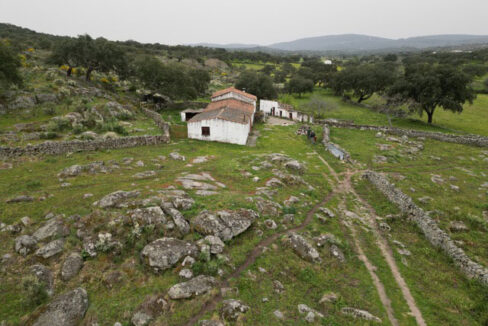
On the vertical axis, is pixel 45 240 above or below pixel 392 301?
above

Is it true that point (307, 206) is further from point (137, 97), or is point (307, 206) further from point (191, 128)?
point (137, 97)

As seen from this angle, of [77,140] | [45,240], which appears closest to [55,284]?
[45,240]

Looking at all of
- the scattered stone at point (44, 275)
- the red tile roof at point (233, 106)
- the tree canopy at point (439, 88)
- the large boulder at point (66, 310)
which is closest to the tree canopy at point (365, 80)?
the tree canopy at point (439, 88)

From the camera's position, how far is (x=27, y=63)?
174 feet

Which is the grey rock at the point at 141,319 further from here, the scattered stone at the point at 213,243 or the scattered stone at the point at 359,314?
the scattered stone at the point at 359,314

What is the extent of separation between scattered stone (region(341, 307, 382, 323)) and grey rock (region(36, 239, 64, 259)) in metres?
14.1

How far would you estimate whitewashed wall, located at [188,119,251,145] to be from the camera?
1404 inches

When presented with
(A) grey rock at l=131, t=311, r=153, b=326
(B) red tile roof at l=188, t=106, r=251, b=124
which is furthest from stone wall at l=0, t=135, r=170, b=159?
(A) grey rock at l=131, t=311, r=153, b=326

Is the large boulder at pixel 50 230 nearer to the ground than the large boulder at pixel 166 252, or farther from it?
farther from it

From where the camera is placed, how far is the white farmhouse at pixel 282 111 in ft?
182

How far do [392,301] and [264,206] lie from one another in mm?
8906

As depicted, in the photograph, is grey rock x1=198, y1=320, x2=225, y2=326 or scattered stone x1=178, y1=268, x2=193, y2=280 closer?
grey rock x1=198, y1=320, x2=225, y2=326

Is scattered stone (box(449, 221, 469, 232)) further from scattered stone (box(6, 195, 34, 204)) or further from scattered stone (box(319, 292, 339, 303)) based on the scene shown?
scattered stone (box(6, 195, 34, 204))

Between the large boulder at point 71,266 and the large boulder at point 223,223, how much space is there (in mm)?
5734
